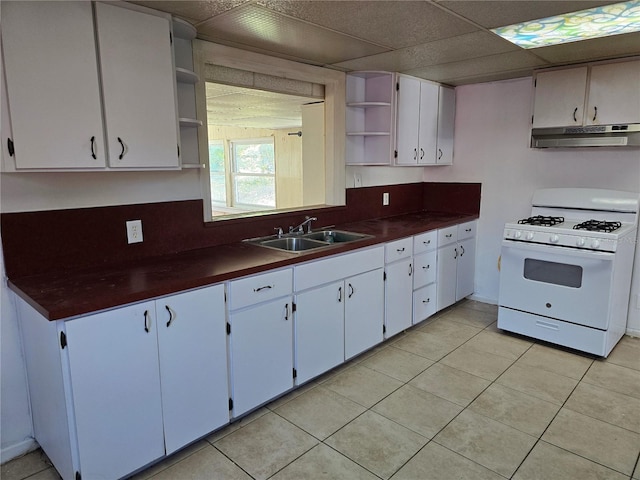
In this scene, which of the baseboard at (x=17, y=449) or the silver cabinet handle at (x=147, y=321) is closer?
the silver cabinet handle at (x=147, y=321)

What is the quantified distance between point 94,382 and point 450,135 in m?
3.69

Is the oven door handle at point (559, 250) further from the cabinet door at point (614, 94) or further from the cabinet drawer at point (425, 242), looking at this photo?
the cabinet door at point (614, 94)

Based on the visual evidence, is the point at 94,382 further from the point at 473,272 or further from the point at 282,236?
the point at 473,272

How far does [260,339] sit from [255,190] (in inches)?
217

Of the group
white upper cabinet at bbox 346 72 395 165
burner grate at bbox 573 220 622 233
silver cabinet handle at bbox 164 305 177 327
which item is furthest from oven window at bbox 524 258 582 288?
silver cabinet handle at bbox 164 305 177 327

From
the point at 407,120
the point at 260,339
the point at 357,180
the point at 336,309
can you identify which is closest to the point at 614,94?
the point at 407,120

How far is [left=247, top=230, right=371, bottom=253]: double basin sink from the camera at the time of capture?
2900mm

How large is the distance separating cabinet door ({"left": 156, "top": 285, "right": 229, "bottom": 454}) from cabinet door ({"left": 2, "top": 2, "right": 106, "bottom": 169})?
765 mm

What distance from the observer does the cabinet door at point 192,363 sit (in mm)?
1916

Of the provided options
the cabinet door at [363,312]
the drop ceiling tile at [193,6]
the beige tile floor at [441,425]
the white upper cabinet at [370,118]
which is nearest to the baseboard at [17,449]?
the beige tile floor at [441,425]

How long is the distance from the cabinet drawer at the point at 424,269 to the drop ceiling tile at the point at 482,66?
149 centimetres

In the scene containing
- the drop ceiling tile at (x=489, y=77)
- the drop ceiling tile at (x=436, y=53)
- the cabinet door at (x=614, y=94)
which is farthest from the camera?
the drop ceiling tile at (x=489, y=77)

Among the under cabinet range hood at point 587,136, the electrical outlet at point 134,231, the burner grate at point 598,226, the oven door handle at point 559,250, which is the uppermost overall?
the under cabinet range hood at point 587,136

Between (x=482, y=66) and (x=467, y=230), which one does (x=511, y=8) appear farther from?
(x=467, y=230)
